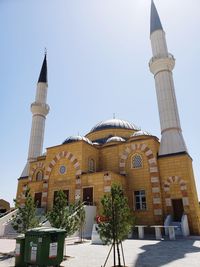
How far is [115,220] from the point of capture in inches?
303

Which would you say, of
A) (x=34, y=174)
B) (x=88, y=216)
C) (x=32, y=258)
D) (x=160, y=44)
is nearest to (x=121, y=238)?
(x=32, y=258)

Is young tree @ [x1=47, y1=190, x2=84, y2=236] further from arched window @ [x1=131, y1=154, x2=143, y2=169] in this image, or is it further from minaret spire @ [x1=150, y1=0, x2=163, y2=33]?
minaret spire @ [x1=150, y1=0, x2=163, y2=33]

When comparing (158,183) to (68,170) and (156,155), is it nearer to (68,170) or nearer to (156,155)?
→ (156,155)

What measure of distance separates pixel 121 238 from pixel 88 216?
36.0ft

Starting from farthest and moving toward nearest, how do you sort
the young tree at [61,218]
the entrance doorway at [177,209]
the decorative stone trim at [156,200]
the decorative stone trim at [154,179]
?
the decorative stone trim at [154,179] < the decorative stone trim at [156,200] < the entrance doorway at [177,209] < the young tree at [61,218]

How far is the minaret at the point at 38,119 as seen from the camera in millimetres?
30016

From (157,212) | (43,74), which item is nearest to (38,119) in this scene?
(43,74)

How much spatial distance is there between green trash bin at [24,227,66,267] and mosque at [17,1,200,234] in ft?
40.3

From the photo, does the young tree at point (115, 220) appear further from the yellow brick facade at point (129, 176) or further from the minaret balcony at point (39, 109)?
the minaret balcony at point (39, 109)

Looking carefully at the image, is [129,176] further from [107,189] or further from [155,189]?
[107,189]

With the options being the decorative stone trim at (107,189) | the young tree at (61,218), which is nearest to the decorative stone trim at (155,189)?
the decorative stone trim at (107,189)

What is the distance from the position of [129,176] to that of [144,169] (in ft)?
5.70

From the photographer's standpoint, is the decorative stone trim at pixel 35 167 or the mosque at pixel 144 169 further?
the decorative stone trim at pixel 35 167

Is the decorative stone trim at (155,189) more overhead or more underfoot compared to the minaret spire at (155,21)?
more underfoot
